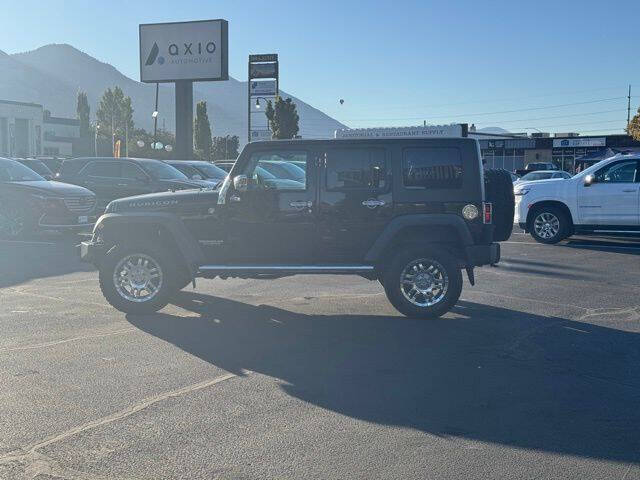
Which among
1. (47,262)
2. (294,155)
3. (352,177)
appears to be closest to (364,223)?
(352,177)

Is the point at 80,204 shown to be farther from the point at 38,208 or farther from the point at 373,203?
the point at 373,203

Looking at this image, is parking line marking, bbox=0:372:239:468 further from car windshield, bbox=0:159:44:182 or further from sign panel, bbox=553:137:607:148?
sign panel, bbox=553:137:607:148

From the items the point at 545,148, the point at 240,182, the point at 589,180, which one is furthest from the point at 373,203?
the point at 545,148

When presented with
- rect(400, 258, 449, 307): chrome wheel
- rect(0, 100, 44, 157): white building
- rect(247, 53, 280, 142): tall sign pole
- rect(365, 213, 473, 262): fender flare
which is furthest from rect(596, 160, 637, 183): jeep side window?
rect(0, 100, 44, 157): white building

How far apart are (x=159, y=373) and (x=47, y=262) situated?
7718mm

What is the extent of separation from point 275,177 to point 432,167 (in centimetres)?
178

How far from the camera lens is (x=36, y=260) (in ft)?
45.2

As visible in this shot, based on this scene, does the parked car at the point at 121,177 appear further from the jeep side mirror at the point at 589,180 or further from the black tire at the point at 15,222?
the jeep side mirror at the point at 589,180

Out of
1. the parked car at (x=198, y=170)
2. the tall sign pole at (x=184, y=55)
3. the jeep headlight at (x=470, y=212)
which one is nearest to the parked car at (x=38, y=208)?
the parked car at (x=198, y=170)

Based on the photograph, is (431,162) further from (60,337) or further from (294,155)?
(60,337)

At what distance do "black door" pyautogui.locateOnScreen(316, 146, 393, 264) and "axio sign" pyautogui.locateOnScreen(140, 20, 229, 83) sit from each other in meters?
22.8

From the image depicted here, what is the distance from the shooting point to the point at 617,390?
626cm

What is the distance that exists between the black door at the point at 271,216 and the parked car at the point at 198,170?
1253cm

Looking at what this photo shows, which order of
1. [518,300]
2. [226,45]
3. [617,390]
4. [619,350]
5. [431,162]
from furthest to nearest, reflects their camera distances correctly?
1. [226,45]
2. [518,300]
3. [431,162]
4. [619,350]
5. [617,390]
